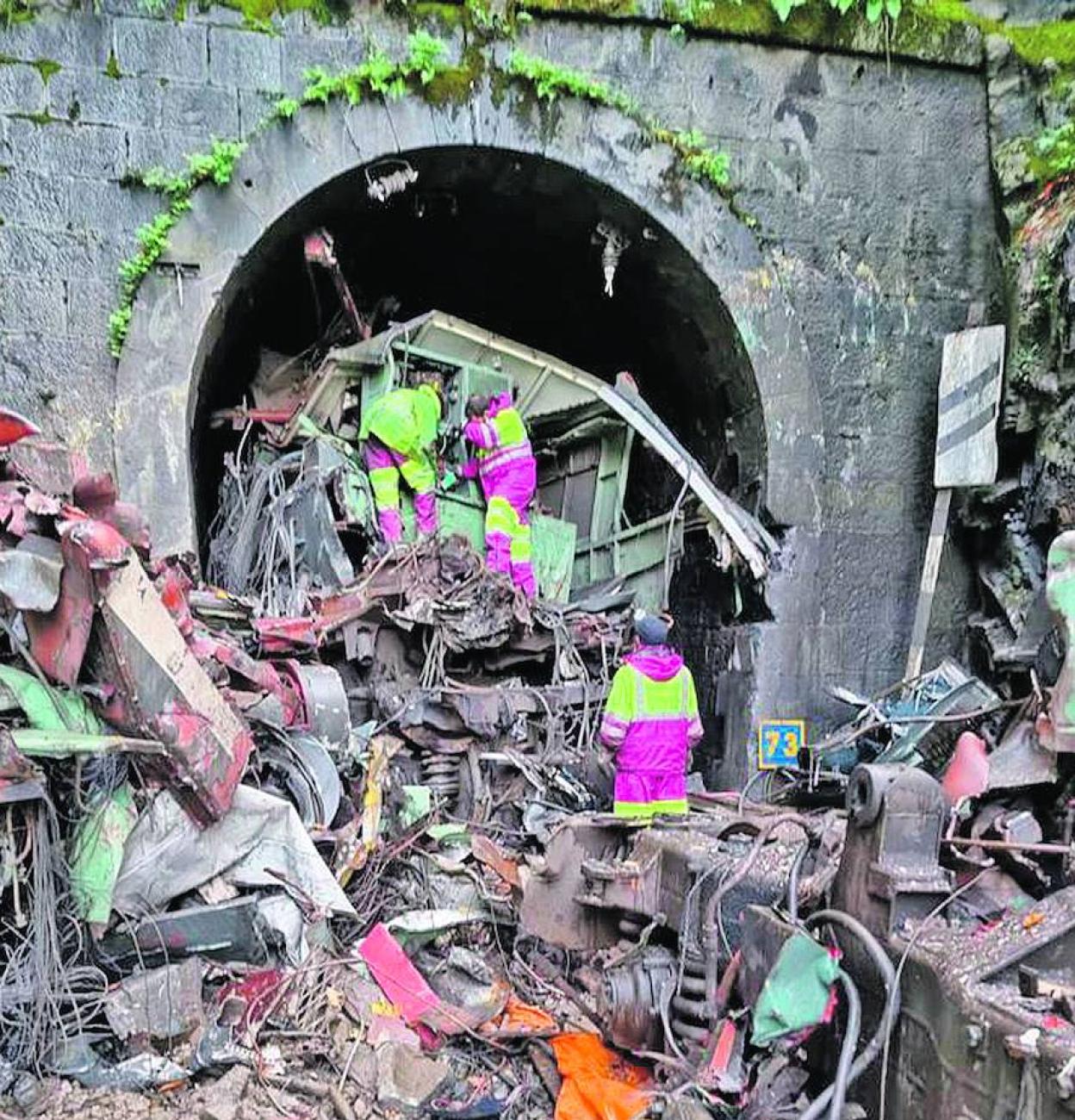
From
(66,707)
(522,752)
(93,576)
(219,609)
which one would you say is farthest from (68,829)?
(522,752)

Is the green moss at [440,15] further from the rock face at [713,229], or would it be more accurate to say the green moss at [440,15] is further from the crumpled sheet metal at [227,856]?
the crumpled sheet metal at [227,856]

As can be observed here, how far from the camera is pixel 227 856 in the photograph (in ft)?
14.4

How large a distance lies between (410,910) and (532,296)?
6.24 meters

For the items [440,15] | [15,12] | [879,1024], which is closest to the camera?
[879,1024]

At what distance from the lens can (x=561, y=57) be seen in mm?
7129

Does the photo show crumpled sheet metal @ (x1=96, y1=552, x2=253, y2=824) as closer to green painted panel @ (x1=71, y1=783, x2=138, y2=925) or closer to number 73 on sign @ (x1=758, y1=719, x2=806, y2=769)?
green painted panel @ (x1=71, y1=783, x2=138, y2=925)

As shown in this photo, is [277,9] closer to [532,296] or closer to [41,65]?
[41,65]

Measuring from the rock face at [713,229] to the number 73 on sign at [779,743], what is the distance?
158 mm

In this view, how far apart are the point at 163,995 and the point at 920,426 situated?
5.96 meters

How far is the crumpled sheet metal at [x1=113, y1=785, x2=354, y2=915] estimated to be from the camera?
420 cm

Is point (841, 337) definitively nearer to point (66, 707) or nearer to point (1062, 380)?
point (1062, 380)

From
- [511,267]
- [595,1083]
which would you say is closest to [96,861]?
[595,1083]

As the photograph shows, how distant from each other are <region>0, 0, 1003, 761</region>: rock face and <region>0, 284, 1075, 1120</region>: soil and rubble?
1.40 metres

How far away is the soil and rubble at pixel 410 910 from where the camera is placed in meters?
2.96
